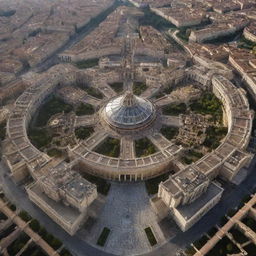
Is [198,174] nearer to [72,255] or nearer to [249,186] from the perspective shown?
[249,186]

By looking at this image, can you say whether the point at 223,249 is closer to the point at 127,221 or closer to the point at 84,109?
the point at 127,221

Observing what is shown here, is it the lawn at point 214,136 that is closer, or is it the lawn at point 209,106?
the lawn at point 214,136

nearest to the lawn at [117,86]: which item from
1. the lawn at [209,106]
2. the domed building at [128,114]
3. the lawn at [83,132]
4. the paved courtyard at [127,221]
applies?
the domed building at [128,114]

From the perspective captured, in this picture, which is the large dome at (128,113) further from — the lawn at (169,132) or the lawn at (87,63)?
the lawn at (87,63)

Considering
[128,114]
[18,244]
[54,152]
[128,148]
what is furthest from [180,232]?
[54,152]

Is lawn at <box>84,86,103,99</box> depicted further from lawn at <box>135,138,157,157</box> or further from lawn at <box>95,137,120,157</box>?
lawn at <box>135,138,157,157</box>

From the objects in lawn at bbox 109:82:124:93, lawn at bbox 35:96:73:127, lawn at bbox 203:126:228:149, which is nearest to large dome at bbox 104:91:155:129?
lawn at bbox 109:82:124:93

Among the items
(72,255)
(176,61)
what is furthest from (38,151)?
(176,61)

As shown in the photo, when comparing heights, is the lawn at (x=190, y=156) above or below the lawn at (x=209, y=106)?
below
